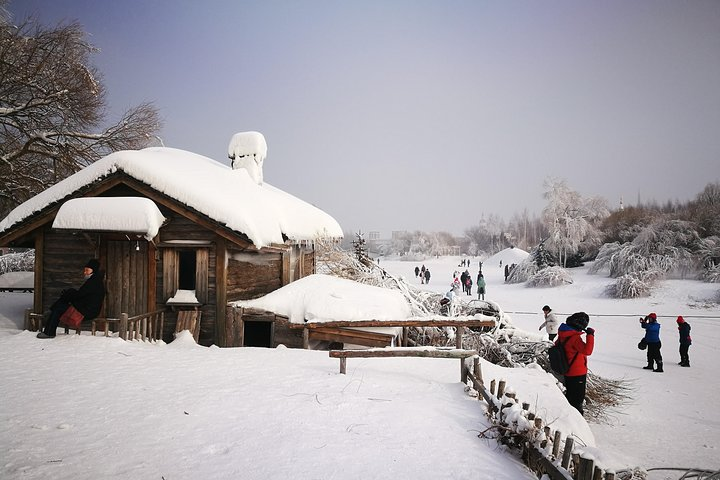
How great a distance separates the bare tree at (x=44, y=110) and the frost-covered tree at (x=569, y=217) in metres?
39.6

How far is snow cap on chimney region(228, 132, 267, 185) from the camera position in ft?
54.8

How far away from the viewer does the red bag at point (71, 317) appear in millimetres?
8102

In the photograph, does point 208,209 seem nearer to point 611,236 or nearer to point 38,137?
point 38,137

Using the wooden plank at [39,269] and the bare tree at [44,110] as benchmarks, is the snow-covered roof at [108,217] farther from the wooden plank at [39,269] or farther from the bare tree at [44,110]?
the bare tree at [44,110]

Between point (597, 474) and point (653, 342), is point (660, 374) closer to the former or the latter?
point (653, 342)

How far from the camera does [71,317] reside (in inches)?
319

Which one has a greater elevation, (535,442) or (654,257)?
(654,257)

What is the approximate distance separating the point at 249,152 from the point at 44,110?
7407 mm

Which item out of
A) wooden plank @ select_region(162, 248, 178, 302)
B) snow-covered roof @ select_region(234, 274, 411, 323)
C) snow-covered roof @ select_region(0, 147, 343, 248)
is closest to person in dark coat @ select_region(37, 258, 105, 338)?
wooden plank @ select_region(162, 248, 178, 302)

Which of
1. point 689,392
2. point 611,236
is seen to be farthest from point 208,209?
point 611,236

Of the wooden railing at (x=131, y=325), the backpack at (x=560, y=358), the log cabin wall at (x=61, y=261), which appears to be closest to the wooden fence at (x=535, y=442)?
the backpack at (x=560, y=358)

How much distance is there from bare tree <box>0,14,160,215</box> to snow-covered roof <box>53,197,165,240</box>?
22.3 feet

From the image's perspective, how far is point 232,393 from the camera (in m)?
5.70

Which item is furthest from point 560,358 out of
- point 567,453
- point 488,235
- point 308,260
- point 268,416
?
point 488,235
